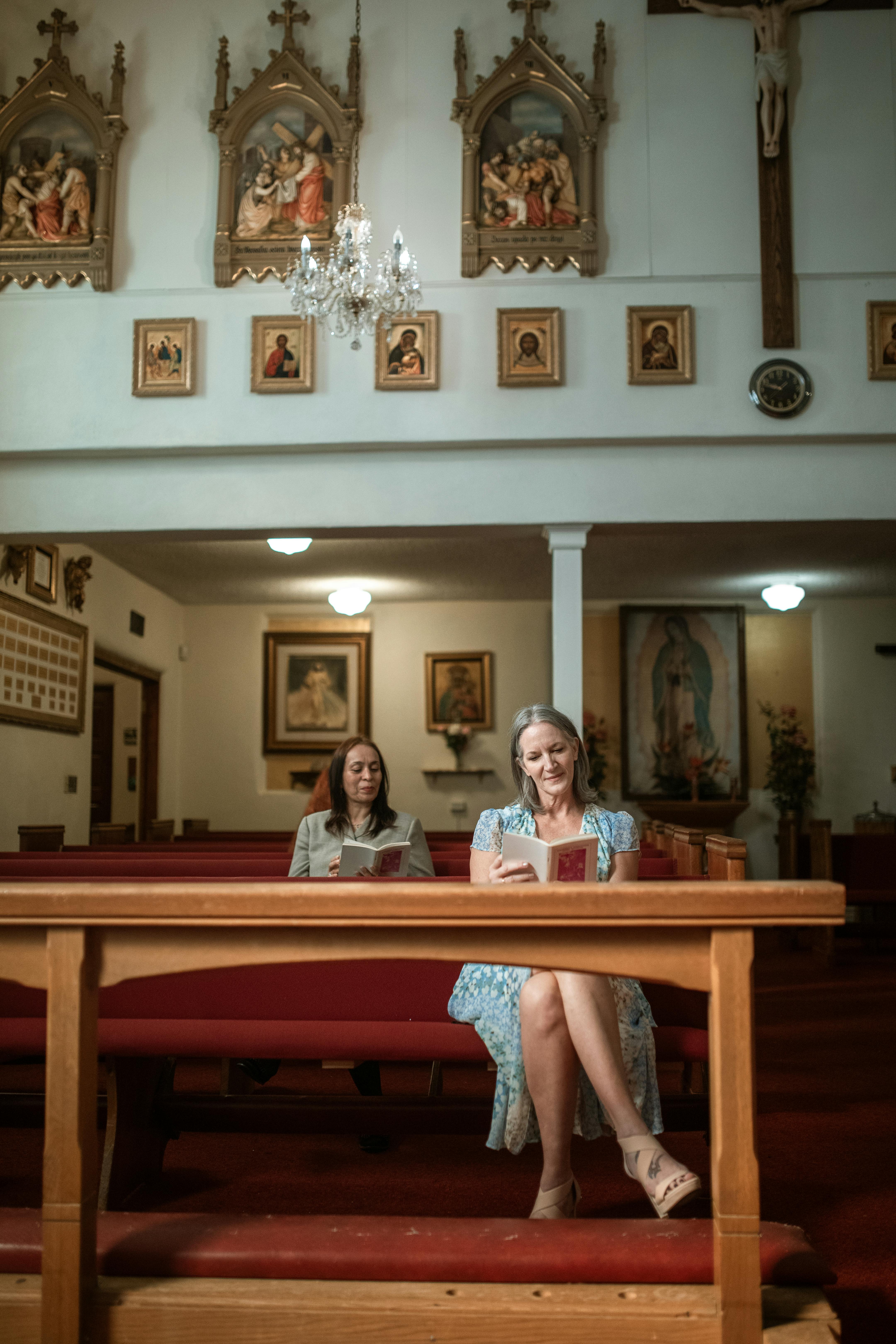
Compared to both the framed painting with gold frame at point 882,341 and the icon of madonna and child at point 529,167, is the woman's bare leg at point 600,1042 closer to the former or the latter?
the framed painting with gold frame at point 882,341

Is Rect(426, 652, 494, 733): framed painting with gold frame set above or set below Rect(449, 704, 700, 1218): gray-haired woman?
above

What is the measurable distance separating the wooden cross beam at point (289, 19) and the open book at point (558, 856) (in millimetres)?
5557

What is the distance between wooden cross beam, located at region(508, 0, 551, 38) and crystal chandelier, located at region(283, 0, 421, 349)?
6.38ft

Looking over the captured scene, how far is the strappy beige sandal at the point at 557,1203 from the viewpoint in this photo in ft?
6.73

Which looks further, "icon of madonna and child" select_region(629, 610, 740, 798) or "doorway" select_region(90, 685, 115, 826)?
"icon of madonna and child" select_region(629, 610, 740, 798)

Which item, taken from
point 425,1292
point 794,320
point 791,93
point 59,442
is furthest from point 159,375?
point 425,1292

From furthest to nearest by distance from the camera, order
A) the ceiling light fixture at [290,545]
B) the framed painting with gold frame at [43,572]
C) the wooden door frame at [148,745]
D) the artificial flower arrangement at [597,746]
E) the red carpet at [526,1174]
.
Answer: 1. the artificial flower arrangement at [597,746]
2. the wooden door frame at [148,745]
3. the framed painting with gold frame at [43,572]
4. the ceiling light fixture at [290,545]
5. the red carpet at [526,1174]

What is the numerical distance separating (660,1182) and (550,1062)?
0.30 meters

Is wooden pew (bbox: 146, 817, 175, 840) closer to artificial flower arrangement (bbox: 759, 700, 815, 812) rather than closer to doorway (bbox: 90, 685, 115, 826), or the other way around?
doorway (bbox: 90, 685, 115, 826)

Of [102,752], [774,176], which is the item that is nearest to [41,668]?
[102,752]

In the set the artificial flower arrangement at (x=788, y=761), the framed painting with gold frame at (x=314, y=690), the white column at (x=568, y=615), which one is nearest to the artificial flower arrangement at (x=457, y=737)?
the framed painting with gold frame at (x=314, y=690)

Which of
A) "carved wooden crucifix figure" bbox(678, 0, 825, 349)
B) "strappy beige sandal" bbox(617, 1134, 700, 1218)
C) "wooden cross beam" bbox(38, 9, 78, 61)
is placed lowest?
"strappy beige sandal" bbox(617, 1134, 700, 1218)

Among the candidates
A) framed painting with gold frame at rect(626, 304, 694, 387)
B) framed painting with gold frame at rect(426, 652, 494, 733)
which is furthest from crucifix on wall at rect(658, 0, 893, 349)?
framed painting with gold frame at rect(426, 652, 494, 733)

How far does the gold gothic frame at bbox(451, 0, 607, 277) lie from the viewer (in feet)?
19.8
